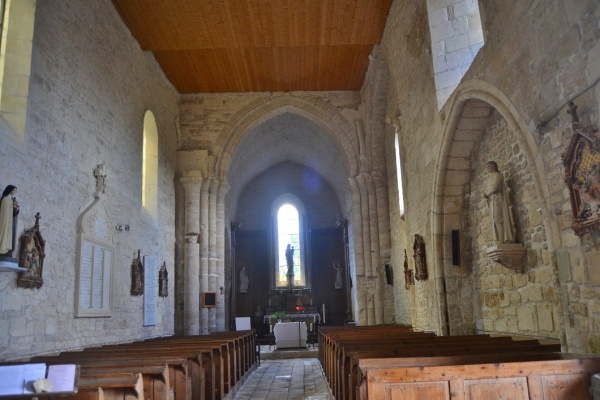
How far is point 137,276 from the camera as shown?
35.6 feet

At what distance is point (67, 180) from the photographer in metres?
8.00

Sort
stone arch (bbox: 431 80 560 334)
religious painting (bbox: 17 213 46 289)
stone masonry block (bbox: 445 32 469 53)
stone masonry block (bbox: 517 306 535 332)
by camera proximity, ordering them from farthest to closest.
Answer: stone masonry block (bbox: 445 32 469 53) < stone masonry block (bbox: 517 306 535 332) < religious painting (bbox: 17 213 46 289) < stone arch (bbox: 431 80 560 334)

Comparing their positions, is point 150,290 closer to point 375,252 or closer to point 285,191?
point 375,252

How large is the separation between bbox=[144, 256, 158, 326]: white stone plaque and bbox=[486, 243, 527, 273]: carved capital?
7538mm

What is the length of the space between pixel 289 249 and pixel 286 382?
11.6m

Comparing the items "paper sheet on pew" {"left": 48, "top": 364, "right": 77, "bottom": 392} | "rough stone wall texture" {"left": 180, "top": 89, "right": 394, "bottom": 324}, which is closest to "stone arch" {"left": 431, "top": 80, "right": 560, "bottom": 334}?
"paper sheet on pew" {"left": 48, "top": 364, "right": 77, "bottom": 392}

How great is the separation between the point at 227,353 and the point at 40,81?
4.88 meters

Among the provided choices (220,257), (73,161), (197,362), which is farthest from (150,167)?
(197,362)

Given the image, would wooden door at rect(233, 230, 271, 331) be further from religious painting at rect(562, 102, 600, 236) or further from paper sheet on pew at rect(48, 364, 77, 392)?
paper sheet on pew at rect(48, 364, 77, 392)

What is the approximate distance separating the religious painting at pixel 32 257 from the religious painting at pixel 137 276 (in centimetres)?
371

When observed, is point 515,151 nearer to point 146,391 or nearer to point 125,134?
point 146,391

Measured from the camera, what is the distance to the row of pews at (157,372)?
4.09 m

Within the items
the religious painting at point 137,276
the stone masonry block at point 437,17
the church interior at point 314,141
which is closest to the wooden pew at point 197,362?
the church interior at point 314,141

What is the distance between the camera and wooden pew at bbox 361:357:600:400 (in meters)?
3.80
